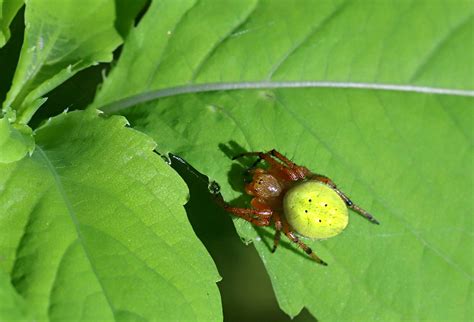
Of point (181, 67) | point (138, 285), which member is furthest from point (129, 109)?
point (138, 285)

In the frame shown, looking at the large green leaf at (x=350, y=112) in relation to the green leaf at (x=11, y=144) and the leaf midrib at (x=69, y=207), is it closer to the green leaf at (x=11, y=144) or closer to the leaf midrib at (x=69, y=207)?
the leaf midrib at (x=69, y=207)

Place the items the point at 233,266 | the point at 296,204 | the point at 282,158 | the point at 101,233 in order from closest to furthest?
1. the point at 101,233
2. the point at 282,158
3. the point at 296,204
4. the point at 233,266

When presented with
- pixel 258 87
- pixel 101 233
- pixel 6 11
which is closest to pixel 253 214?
pixel 258 87

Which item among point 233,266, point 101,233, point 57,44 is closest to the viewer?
point 101,233

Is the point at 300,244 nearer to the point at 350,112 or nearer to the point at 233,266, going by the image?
the point at 350,112

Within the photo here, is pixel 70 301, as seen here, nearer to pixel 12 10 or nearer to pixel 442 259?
pixel 12 10

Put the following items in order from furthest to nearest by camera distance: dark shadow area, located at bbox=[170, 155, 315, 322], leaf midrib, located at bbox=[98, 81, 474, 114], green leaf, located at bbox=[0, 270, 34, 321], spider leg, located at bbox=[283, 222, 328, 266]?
1. dark shadow area, located at bbox=[170, 155, 315, 322]
2. leaf midrib, located at bbox=[98, 81, 474, 114]
3. spider leg, located at bbox=[283, 222, 328, 266]
4. green leaf, located at bbox=[0, 270, 34, 321]

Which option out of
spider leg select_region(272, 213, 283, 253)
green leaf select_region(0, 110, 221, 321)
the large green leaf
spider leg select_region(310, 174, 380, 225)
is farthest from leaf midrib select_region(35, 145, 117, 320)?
spider leg select_region(310, 174, 380, 225)

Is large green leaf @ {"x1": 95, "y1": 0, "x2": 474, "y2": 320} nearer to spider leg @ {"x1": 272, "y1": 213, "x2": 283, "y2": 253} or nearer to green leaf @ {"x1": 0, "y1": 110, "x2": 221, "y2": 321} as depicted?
spider leg @ {"x1": 272, "y1": 213, "x2": 283, "y2": 253}
